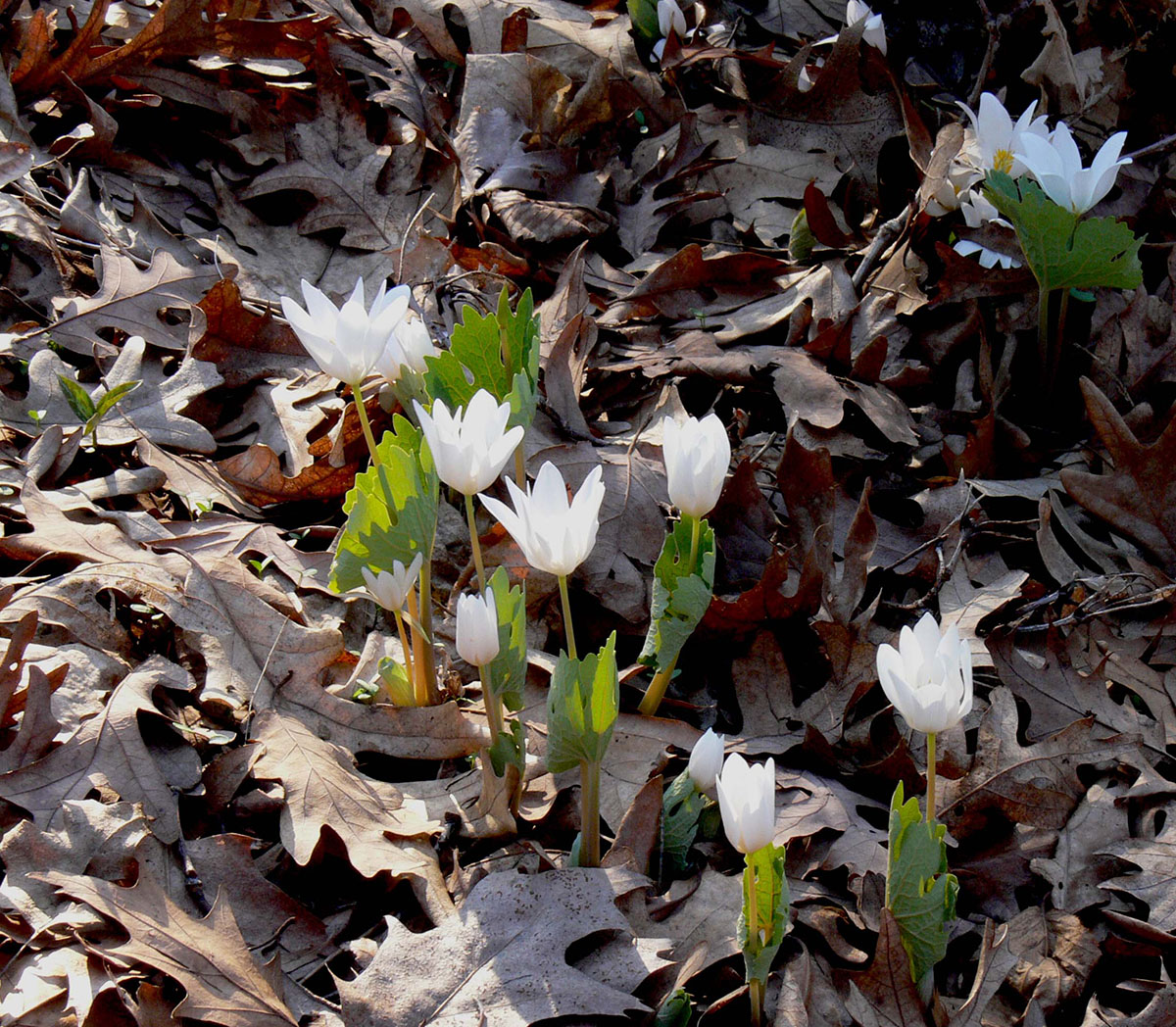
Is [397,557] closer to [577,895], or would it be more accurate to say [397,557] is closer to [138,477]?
[577,895]

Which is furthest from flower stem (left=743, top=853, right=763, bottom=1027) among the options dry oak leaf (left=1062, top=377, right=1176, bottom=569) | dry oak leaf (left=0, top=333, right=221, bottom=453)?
dry oak leaf (left=0, top=333, right=221, bottom=453)

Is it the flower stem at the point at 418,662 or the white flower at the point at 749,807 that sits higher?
A: the white flower at the point at 749,807

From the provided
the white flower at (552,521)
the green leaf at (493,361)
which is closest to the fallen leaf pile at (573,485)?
the green leaf at (493,361)

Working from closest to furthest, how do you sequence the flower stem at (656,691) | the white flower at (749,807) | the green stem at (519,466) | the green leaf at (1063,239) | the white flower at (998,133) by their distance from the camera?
the white flower at (749,807)
the flower stem at (656,691)
the green stem at (519,466)
the green leaf at (1063,239)
the white flower at (998,133)

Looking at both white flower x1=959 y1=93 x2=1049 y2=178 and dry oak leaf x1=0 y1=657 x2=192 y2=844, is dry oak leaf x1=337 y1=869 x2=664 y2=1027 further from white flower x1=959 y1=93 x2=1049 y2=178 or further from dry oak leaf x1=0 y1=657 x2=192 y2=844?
white flower x1=959 y1=93 x2=1049 y2=178

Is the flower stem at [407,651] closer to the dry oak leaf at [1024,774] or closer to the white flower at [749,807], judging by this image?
the white flower at [749,807]

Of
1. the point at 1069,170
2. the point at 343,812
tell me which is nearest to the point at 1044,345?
the point at 1069,170

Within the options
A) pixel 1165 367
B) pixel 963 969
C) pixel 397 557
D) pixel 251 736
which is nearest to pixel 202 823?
pixel 251 736
